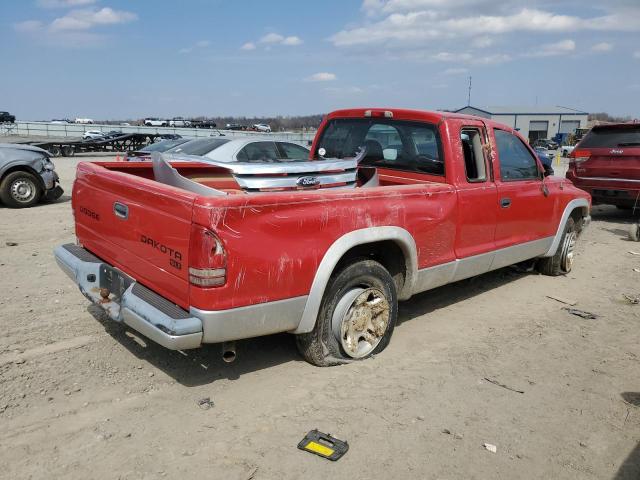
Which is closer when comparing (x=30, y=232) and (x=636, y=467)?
(x=636, y=467)

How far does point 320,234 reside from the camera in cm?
349

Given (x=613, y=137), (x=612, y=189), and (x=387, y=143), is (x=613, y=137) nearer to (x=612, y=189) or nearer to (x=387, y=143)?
(x=612, y=189)

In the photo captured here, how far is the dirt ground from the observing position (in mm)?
2914

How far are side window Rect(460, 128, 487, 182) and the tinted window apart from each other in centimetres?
655

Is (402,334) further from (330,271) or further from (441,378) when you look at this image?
(330,271)

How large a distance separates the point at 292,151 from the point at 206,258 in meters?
7.77

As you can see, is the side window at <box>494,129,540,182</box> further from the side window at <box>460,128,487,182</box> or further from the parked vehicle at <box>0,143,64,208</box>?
the parked vehicle at <box>0,143,64,208</box>

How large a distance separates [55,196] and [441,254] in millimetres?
9562

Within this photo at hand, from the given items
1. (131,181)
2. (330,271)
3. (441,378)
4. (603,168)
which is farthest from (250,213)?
(603,168)

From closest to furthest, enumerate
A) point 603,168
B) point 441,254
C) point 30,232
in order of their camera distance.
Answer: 1. point 441,254
2. point 30,232
3. point 603,168

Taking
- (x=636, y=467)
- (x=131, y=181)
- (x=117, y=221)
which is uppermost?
(x=131, y=181)

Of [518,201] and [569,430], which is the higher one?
[518,201]

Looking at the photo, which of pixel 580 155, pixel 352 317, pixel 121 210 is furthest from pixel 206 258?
pixel 580 155

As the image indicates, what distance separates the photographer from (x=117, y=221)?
3770 millimetres
